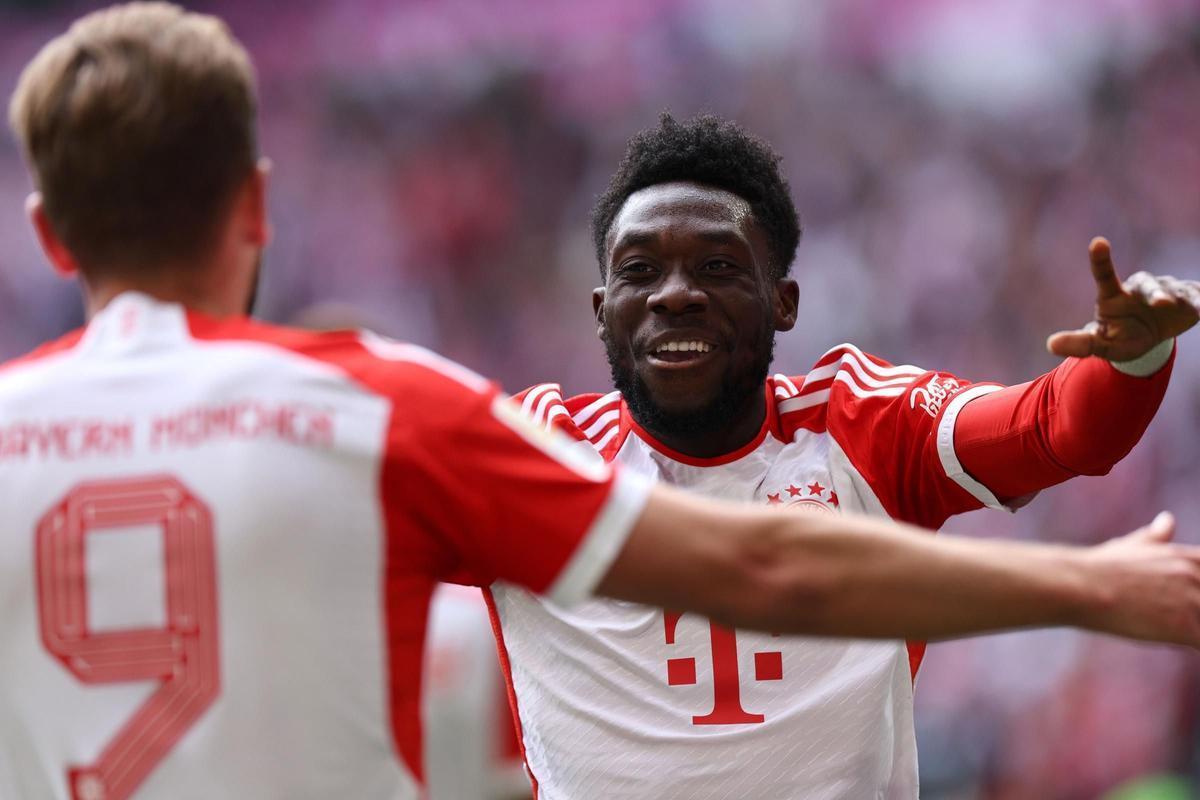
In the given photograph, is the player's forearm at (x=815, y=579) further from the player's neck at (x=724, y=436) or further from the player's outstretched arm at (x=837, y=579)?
the player's neck at (x=724, y=436)

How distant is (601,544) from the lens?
2.00m

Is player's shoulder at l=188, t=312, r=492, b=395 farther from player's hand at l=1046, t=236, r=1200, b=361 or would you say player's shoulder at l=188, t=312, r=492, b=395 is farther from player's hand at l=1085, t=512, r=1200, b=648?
player's hand at l=1046, t=236, r=1200, b=361

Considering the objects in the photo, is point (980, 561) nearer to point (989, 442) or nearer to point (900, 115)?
point (989, 442)

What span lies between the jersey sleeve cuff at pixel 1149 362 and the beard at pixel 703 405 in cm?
96

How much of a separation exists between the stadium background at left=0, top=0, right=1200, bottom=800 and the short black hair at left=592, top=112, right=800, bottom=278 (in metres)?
4.19

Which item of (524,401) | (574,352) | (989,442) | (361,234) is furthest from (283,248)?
(989,442)

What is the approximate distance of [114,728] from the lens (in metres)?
1.95

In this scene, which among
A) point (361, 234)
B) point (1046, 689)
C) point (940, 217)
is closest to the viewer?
point (1046, 689)

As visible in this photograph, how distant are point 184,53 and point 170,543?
66 centimetres

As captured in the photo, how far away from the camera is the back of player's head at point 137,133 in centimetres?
198

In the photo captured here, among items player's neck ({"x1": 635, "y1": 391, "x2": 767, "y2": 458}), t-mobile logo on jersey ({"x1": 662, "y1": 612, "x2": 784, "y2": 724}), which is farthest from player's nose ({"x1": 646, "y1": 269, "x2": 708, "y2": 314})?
t-mobile logo on jersey ({"x1": 662, "y1": 612, "x2": 784, "y2": 724})

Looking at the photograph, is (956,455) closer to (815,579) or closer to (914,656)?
(914,656)

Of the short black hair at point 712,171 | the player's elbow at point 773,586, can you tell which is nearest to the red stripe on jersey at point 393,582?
the player's elbow at point 773,586

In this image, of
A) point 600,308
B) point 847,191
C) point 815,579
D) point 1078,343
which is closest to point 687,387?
point 600,308
